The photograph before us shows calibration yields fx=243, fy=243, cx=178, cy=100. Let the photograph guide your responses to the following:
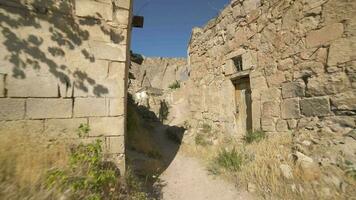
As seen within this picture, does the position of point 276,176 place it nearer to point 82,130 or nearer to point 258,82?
Answer: point 258,82

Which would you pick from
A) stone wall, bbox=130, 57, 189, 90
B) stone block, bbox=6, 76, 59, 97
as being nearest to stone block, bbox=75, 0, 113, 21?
stone block, bbox=6, 76, 59, 97

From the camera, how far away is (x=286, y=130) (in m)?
4.98

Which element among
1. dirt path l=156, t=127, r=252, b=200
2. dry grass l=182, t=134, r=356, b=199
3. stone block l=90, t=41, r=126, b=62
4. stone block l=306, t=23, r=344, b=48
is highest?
stone block l=306, t=23, r=344, b=48

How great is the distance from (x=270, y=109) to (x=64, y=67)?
426 centimetres

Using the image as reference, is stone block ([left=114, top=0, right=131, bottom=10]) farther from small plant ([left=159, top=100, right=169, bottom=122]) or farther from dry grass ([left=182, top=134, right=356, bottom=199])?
small plant ([left=159, top=100, right=169, bottom=122])

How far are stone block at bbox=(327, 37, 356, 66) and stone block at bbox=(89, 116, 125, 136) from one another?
3697 mm

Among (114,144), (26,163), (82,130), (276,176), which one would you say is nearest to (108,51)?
(82,130)

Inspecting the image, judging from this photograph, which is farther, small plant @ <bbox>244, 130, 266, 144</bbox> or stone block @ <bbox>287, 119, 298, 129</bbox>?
small plant @ <bbox>244, 130, 266, 144</bbox>

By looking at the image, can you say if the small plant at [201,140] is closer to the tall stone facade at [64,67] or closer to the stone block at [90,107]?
the tall stone facade at [64,67]

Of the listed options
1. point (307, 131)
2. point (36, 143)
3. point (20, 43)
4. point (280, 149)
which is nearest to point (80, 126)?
point (36, 143)

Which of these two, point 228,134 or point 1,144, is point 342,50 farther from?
point 1,144

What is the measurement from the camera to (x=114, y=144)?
3.75 meters

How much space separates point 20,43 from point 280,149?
4.45 metres

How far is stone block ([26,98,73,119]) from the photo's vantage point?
325 centimetres
